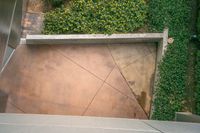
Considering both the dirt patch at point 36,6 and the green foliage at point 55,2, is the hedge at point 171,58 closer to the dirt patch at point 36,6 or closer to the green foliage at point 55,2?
the green foliage at point 55,2

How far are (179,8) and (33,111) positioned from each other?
3761 millimetres

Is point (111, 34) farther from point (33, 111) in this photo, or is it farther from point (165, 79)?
point (33, 111)

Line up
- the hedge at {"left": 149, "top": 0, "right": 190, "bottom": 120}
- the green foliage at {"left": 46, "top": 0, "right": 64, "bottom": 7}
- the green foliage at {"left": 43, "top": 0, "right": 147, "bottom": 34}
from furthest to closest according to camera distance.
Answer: the green foliage at {"left": 46, "top": 0, "right": 64, "bottom": 7}
the green foliage at {"left": 43, "top": 0, "right": 147, "bottom": 34}
the hedge at {"left": 149, "top": 0, "right": 190, "bottom": 120}

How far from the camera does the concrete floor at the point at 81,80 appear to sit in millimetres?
5422

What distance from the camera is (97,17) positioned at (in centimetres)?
570

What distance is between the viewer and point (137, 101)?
18.2ft

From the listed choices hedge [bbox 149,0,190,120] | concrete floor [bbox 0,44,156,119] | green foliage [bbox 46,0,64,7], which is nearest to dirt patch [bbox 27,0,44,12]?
green foliage [bbox 46,0,64,7]

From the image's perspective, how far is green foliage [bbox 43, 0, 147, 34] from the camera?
5621 mm

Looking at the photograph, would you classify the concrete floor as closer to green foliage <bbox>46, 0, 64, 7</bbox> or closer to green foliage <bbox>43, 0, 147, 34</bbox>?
green foliage <bbox>43, 0, 147, 34</bbox>

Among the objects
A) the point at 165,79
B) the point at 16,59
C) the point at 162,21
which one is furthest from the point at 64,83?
the point at 162,21

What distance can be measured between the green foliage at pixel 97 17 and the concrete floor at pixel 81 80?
371 millimetres

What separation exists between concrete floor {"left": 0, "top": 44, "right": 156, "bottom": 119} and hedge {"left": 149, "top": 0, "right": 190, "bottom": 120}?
29cm

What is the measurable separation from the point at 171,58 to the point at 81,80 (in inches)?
75.0

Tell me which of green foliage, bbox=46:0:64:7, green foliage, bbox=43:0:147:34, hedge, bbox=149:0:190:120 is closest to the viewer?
hedge, bbox=149:0:190:120
